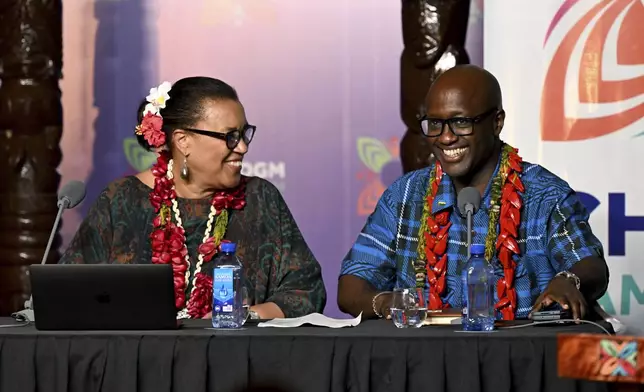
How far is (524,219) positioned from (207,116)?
1.10m

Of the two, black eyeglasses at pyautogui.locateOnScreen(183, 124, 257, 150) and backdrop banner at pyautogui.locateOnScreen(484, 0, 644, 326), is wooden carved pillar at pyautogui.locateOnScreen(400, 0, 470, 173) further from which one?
black eyeglasses at pyautogui.locateOnScreen(183, 124, 257, 150)

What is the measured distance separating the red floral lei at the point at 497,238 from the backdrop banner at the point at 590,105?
1.09m

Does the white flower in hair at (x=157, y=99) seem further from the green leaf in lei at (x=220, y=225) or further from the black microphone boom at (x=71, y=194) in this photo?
the black microphone boom at (x=71, y=194)

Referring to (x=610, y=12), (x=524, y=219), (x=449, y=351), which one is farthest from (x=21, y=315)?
(x=610, y=12)

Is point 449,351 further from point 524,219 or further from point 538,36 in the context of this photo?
point 538,36

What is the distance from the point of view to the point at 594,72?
15.5 ft

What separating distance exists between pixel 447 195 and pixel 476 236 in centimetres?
17

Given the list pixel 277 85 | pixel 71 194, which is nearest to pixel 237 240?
pixel 71 194

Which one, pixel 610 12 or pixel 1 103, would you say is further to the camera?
pixel 1 103

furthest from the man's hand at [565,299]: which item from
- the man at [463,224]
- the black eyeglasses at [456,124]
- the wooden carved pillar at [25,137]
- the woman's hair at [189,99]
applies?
the wooden carved pillar at [25,137]

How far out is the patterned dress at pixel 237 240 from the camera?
12.2 ft

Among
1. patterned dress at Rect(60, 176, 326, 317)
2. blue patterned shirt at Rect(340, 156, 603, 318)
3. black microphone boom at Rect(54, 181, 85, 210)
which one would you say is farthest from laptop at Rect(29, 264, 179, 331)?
blue patterned shirt at Rect(340, 156, 603, 318)

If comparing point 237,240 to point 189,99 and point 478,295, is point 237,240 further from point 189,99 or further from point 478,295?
point 478,295

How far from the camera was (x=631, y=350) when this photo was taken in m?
1.88
